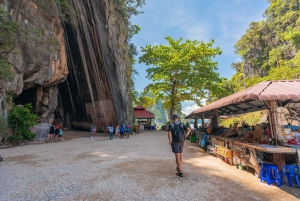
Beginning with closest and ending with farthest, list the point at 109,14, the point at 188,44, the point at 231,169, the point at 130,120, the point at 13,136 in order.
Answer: the point at 231,169 → the point at 13,136 → the point at 109,14 → the point at 130,120 → the point at 188,44

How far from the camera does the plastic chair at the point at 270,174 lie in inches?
165

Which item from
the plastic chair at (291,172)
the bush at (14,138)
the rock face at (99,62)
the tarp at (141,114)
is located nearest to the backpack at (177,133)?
the plastic chair at (291,172)

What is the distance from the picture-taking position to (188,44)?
2314cm

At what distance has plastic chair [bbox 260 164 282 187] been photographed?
4194 millimetres

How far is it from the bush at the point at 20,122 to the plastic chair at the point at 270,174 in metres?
13.5

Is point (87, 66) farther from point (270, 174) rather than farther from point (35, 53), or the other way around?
point (270, 174)

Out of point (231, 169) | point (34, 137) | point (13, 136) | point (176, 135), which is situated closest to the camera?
point (176, 135)

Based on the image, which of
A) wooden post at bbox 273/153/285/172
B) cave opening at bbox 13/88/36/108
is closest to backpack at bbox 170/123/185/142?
wooden post at bbox 273/153/285/172

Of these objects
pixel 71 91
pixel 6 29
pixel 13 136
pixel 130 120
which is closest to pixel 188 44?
pixel 130 120

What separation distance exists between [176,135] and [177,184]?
1.26m

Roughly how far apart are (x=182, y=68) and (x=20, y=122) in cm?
1771

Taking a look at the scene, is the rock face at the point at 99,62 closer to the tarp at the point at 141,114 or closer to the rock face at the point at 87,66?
the rock face at the point at 87,66

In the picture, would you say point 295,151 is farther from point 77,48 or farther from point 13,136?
point 77,48

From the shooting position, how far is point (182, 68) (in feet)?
71.3
